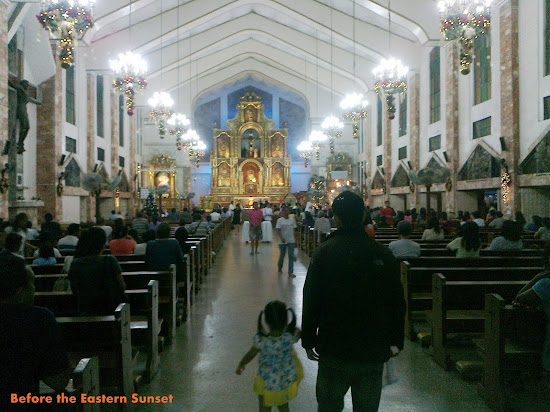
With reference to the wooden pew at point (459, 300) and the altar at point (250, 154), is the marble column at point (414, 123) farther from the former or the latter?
the wooden pew at point (459, 300)

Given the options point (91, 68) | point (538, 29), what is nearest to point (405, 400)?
point (538, 29)

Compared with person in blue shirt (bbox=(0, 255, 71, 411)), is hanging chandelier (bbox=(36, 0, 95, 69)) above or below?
above

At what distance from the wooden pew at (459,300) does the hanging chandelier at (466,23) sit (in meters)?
5.79

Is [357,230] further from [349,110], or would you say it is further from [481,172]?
[349,110]

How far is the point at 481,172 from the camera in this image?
14.5m

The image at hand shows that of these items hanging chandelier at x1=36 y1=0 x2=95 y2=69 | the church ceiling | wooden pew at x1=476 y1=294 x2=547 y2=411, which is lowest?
wooden pew at x1=476 y1=294 x2=547 y2=411

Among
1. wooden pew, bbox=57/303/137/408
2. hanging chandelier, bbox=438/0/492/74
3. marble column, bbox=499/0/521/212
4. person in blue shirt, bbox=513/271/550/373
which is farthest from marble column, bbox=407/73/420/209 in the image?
wooden pew, bbox=57/303/137/408

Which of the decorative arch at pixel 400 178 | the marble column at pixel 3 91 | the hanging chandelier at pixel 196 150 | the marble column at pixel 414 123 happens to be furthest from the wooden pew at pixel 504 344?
the hanging chandelier at pixel 196 150

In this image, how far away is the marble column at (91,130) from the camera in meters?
18.8

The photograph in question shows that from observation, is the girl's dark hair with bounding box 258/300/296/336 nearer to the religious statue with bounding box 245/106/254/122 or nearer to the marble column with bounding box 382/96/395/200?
the marble column with bounding box 382/96/395/200

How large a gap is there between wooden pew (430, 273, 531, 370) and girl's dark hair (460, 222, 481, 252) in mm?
1512

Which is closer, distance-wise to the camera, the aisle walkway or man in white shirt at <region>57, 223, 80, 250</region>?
the aisle walkway

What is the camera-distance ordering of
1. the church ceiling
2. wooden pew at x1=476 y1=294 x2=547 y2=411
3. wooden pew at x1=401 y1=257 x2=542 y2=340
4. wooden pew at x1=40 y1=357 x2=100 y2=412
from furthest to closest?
the church ceiling → wooden pew at x1=401 y1=257 x2=542 y2=340 → wooden pew at x1=476 y1=294 x2=547 y2=411 → wooden pew at x1=40 y1=357 x2=100 y2=412

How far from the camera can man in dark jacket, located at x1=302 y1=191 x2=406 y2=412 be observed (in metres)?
2.29
